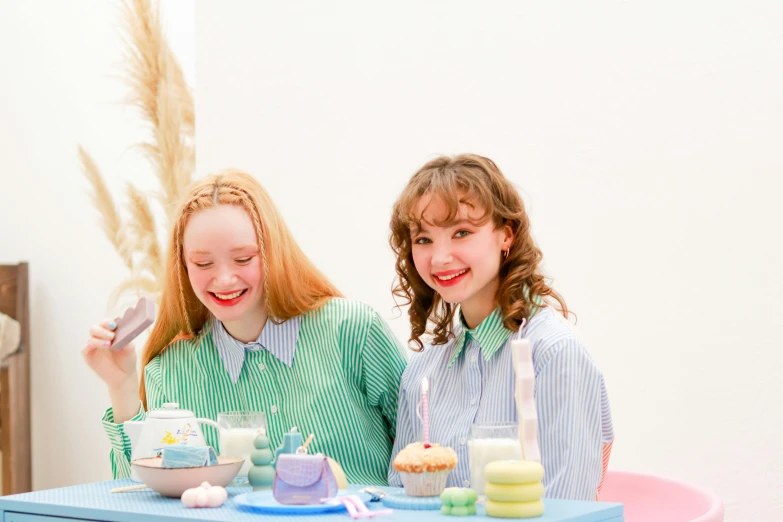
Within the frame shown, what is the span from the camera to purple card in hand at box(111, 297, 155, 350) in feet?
6.25

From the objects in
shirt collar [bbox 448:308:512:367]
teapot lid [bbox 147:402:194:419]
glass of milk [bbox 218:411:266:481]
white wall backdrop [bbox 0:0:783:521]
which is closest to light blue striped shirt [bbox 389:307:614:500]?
shirt collar [bbox 448:308:512:367]

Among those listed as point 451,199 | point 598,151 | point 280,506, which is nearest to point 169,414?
point 280,506

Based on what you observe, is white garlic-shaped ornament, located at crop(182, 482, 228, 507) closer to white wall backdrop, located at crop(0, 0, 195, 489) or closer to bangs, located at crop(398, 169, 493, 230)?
bangs, located at crop(398, 169, 493, 230)

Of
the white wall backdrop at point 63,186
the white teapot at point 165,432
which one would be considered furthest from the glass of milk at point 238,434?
the white wall backdrop at point 63,186

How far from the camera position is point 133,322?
1.99 m

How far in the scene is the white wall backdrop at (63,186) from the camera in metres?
4.39

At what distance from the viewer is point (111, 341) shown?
2.08m

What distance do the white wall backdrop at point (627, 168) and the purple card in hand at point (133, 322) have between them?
124 centimetres

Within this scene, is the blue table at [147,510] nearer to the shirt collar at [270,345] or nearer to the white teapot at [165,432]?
the white teapot at [165,432]

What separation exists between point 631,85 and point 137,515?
182cm

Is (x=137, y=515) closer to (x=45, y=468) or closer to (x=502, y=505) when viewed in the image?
(x=502, y=505)

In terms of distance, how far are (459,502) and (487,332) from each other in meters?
0.60

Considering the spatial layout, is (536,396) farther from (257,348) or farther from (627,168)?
(627,168)

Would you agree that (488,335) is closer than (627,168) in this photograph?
Yes
